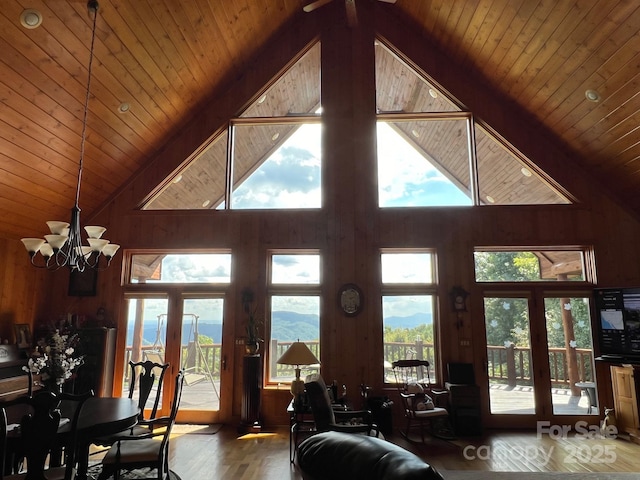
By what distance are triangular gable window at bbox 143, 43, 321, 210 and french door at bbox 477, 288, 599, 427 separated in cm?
337

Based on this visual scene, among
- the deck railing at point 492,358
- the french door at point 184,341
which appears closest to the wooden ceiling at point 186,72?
the french door at point 184,341

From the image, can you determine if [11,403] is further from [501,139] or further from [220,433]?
[501,139]

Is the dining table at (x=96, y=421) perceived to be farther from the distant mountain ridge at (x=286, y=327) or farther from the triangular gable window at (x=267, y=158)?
the triangular gable window at (x=267, y=158)

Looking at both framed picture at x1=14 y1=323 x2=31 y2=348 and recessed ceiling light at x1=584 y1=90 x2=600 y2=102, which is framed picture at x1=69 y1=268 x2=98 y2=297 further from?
Answer: recessed ceiling light at x1=584 y1=90 x2=600 y2=102

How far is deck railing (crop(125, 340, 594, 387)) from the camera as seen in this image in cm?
568

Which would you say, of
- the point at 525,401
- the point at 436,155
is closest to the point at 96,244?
the point at 436,155

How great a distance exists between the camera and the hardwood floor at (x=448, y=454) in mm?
Result: 4031

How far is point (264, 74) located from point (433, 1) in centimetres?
279

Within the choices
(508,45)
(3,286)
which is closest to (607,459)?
(508,45)

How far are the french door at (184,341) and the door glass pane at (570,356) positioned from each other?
4.86m

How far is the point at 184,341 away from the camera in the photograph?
603cm

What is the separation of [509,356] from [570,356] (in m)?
0.86

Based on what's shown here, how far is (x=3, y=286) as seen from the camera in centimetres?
532

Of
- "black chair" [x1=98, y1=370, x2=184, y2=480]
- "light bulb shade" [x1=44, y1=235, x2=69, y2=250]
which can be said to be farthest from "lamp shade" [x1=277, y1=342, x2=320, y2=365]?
"light bulb shade" [x1=44, y1=235, x2=69, y2=250]
